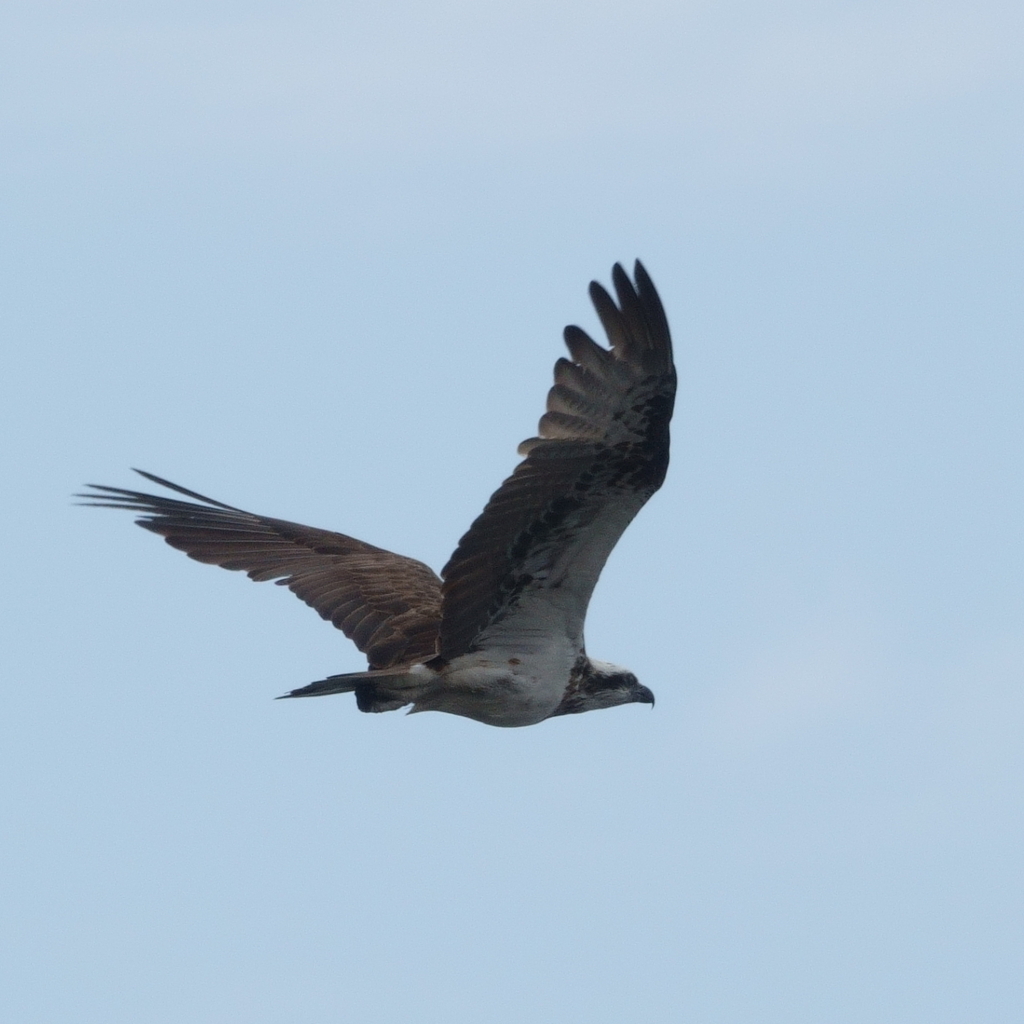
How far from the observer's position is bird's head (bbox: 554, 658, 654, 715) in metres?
11.8

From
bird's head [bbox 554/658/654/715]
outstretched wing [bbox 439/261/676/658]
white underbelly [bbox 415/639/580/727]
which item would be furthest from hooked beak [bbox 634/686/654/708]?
outstretched wing [bbox 439/261/676/658]

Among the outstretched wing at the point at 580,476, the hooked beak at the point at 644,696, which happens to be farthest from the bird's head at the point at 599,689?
the outstretched wing at the point at 580,476

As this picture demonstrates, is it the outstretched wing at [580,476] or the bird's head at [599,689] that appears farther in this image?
the bird's head at [599,689]

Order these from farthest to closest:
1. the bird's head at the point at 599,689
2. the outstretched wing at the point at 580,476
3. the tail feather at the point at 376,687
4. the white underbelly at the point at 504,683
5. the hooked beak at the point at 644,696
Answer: the hooked beak at the point at 644,696 < the bird's head at the point at 599,689 < the white underbelly at the point at 504,683 < the tail feather at the point at 376,687 < the outstretched wing at the point at 580,476

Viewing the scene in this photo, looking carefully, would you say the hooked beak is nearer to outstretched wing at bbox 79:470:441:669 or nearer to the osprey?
the osprey

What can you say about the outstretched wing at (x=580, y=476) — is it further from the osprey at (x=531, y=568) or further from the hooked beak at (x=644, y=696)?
the hooked beak at (x=644, y=696)

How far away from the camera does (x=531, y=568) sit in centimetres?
1055

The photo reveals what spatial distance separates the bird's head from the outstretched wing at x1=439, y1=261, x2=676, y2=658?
1023 mm

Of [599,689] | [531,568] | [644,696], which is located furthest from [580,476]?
[644,696]

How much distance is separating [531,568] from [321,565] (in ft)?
9.90

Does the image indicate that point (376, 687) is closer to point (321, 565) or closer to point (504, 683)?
point (504, 683)

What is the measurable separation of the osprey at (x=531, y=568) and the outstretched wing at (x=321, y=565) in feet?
0.05

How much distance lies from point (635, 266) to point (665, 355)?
47 cm

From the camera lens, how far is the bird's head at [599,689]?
11.8 meters
